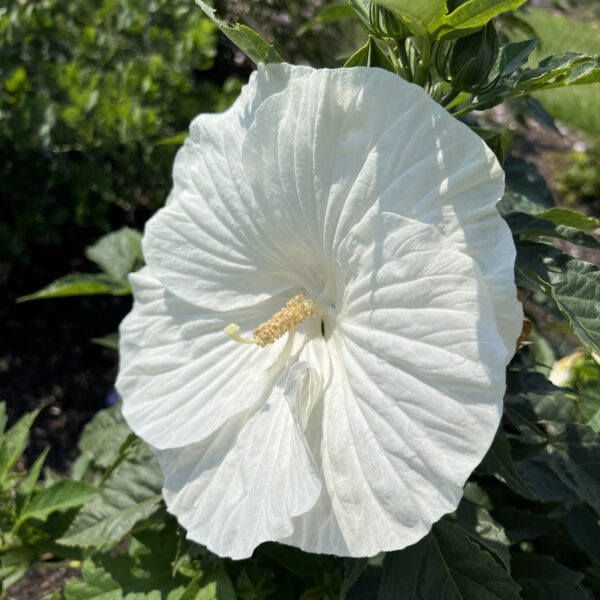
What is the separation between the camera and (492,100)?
2.67 feet

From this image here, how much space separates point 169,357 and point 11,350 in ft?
6.43

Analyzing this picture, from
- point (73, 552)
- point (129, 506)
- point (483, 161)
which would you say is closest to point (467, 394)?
point (483, 161)

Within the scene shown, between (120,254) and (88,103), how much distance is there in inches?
36.7

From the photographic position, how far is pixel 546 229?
87 centimetres

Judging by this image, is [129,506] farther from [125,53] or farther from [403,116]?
[125,53]

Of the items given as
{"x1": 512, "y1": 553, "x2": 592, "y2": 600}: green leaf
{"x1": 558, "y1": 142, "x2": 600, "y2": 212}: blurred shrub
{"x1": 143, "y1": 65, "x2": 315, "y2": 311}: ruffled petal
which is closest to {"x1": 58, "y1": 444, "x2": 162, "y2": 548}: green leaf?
{"x1": 143, "y1": 65, "x2": 315, "y2": 311}: ruffled petal

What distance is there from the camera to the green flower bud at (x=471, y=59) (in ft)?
2.53

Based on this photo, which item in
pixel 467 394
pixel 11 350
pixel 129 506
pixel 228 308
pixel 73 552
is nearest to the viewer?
pixel 467 394

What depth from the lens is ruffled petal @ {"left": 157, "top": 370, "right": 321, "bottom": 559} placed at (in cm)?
77

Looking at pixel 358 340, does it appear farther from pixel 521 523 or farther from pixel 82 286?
pixel 82 286

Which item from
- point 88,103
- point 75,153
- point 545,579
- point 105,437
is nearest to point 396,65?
point 545,579

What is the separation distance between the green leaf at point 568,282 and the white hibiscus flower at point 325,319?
9 centimetres

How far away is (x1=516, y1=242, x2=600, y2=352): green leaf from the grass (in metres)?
3.44

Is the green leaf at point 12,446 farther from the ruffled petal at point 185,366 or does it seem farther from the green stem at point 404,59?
the green stem at point 404,59
